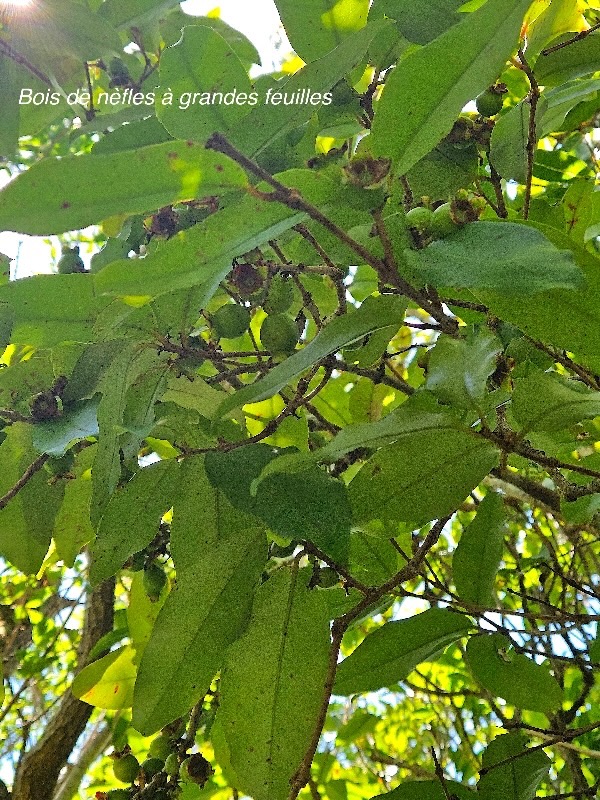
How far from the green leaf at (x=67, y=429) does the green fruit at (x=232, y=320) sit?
154mm

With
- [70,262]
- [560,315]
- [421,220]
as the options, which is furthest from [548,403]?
[70,262]

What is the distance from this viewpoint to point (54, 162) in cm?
45

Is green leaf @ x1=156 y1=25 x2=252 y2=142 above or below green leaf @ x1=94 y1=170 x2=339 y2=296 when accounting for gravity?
above

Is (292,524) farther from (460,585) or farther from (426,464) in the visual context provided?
(460,585)

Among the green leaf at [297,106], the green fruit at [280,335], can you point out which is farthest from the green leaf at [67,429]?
the green leaf at [297,106]

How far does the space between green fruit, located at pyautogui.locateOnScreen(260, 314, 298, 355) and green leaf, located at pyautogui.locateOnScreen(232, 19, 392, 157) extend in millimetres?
240

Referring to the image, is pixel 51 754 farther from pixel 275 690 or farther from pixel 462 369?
pixel 462 369

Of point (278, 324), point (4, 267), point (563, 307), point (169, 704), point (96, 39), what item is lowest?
point (169, 704)

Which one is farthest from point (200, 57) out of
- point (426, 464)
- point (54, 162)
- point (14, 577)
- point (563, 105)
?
point (14, 577)

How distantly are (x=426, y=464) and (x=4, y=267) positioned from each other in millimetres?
588

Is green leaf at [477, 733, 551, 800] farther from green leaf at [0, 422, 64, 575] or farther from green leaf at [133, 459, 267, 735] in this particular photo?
green leaf at [0, 422, 64, 575]

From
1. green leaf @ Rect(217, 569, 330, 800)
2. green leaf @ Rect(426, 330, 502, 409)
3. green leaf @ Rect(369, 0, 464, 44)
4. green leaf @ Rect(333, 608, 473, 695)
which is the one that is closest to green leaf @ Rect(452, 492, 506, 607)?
green leaf @ Rect(333, 608, 473, 695)

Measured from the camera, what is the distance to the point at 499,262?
1.61 feet

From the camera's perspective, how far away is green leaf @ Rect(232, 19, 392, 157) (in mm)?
535
